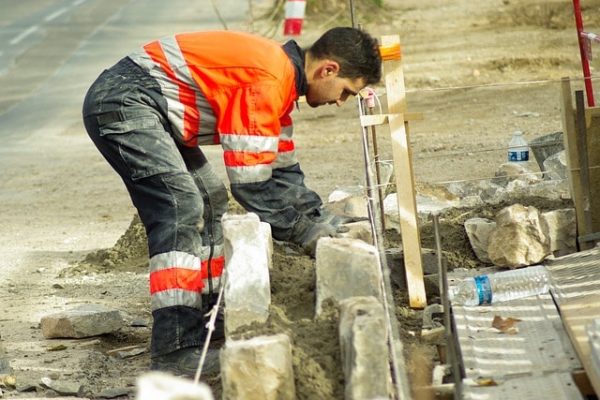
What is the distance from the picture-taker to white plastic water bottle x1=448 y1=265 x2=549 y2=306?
233 inches

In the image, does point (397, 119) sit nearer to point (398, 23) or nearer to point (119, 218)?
point (119, 218)

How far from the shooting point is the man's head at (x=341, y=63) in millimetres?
5555

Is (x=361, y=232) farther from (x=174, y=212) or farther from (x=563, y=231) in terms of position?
(x=563, y=231)

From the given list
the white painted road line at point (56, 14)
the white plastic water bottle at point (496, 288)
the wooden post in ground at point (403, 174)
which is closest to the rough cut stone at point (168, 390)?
the white plastic water bottle at point (496, 288)

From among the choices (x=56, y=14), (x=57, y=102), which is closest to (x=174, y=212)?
(x=57, y=102)

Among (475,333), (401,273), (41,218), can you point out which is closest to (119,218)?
(41,218)

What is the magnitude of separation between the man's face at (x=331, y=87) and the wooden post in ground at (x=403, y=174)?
0.50 m

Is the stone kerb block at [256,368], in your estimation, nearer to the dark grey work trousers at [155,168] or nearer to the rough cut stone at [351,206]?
the dark grey work trousers at [155,168]

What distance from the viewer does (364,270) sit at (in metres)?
4.77

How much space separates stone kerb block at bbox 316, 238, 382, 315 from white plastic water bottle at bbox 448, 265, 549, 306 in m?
1.17

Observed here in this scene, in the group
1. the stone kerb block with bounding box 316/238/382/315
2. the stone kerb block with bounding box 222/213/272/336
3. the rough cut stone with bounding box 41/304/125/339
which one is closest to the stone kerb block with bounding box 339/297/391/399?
the stone kerb block with bounding box 316/238/382/315

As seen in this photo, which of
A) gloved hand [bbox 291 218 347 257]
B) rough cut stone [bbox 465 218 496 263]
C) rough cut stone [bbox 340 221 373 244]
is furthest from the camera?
rough cut stone [bbox 465 218 496 263]

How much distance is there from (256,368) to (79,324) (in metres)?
2.62

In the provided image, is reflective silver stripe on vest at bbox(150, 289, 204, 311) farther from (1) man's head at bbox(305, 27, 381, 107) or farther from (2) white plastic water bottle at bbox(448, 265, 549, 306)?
(2) white plastic water bottle at bbox(448, 265, 549, 306)
